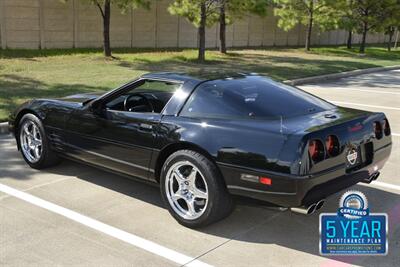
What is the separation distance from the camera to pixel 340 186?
403cm

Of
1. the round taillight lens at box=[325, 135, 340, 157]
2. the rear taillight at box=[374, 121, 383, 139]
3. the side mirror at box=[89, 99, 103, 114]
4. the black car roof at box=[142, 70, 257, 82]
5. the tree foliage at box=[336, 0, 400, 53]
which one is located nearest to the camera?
the round taillight lens at box=[325, 135, 340, 157]

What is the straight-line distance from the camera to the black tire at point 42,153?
5.63 m

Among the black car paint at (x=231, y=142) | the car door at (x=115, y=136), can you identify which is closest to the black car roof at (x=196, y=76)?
the black car paint at (x=231, y=142)

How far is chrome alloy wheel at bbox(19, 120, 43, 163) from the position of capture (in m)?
5.81

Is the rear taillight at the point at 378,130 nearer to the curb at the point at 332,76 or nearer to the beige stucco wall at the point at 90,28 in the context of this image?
the curb at the point at 332,76

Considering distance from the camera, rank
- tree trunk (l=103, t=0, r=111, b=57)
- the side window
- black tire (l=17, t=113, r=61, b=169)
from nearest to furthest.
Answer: the side window
black tire (l=17, t=113, r=61, b=169)
tree trunk (l=103, t=0, r=111, b=57)

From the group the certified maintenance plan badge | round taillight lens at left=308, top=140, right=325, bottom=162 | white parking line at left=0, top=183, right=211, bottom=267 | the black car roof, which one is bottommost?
white parking line at left=0, top=183, right=211, bottom=267

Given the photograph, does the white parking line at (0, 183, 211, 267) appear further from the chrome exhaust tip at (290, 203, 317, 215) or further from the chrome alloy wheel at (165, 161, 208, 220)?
the chrome exhaust tip at (290, 203, 317, 215)

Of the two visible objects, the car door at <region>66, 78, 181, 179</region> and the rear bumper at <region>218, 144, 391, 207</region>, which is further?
the car door at <region>66, 78, 181, 179</region>

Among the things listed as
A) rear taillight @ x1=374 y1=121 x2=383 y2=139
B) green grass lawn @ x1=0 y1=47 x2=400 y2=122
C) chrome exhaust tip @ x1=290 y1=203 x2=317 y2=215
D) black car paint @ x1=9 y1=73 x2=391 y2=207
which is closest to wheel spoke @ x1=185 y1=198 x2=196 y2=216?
black car paint @ x1=9 y1=73 x2=391 y2=207

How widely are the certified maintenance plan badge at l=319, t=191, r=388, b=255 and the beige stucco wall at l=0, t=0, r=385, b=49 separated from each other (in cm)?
1727

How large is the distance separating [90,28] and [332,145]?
19778 mm

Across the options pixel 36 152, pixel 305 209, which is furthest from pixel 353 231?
pixel 36 152

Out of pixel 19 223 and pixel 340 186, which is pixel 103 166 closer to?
pixel 19 223
